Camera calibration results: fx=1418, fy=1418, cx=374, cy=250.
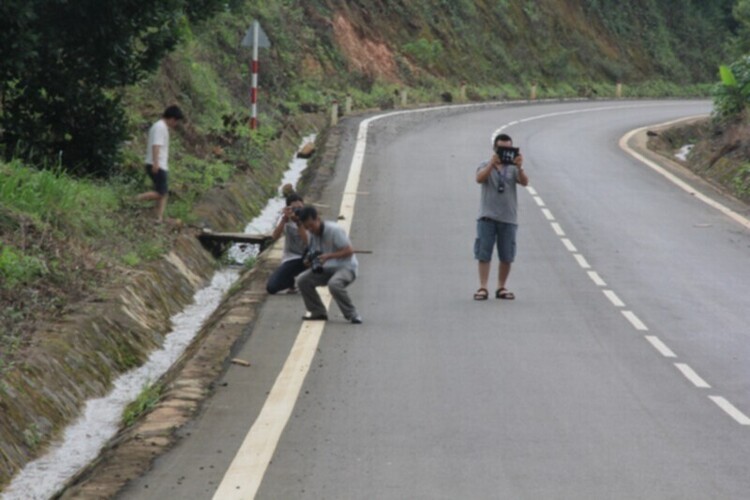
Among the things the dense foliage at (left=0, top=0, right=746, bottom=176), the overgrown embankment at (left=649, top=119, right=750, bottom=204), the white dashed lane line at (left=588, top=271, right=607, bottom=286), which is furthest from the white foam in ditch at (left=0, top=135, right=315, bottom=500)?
the overgrown embankment at (left=649, top=119, right=750, bottom=204)

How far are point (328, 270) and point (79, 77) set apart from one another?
7430 mm

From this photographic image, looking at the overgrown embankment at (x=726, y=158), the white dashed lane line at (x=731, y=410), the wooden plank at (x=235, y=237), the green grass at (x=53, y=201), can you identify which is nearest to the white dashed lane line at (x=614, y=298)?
the white dashed lane line at (x=731, y=410)

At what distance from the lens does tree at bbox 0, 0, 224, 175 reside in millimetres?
19969

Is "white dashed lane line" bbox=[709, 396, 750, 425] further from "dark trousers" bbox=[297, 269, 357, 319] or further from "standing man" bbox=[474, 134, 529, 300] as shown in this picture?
"standing man" bbox=[474, 134, 529, 300]

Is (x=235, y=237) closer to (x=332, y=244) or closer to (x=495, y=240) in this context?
(x=495, y=240)

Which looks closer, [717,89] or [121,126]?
[121,126]

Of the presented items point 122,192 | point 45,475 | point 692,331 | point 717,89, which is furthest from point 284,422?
point 717,89

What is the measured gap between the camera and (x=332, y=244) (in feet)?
48.5

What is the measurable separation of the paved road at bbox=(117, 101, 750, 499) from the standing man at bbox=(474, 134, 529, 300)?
16.8 inches

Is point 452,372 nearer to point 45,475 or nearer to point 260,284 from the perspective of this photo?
point 45,475

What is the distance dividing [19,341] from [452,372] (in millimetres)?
3774

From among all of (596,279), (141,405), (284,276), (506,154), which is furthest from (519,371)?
(596,279)

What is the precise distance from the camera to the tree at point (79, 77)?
1997 centimetres

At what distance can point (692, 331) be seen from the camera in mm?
14891
